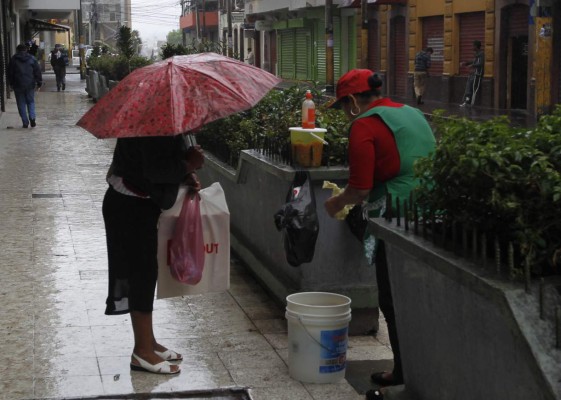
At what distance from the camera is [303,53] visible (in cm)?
5525

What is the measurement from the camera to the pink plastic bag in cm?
567

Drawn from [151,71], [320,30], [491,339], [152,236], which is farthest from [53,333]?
[320,30]

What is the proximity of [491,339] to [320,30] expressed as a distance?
48221mm

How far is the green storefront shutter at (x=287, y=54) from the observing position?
58.0 m

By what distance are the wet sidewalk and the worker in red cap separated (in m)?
0.76

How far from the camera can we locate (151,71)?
561cm

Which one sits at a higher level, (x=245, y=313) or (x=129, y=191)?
(x=129, y=191)

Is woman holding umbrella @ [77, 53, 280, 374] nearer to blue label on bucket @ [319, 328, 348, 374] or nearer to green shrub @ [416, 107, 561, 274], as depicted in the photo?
blue label on bucket @ [319, 328, 348, 374]

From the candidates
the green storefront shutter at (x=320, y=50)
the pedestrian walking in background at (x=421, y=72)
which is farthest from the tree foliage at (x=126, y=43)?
the green storefront shutter at (x=320, y=50)

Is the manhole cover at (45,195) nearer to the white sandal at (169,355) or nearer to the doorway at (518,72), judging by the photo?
the white sandal at (169,355)

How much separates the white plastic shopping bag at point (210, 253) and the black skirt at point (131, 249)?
0.33 ft

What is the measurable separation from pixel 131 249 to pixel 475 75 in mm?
25689

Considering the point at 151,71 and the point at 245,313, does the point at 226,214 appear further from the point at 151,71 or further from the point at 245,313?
the point at 245,313

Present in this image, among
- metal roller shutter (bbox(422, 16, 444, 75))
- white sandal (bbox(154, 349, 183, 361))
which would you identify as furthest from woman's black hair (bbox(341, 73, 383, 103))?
metal roller shutter (bbox(422, 16, 444, 75))
